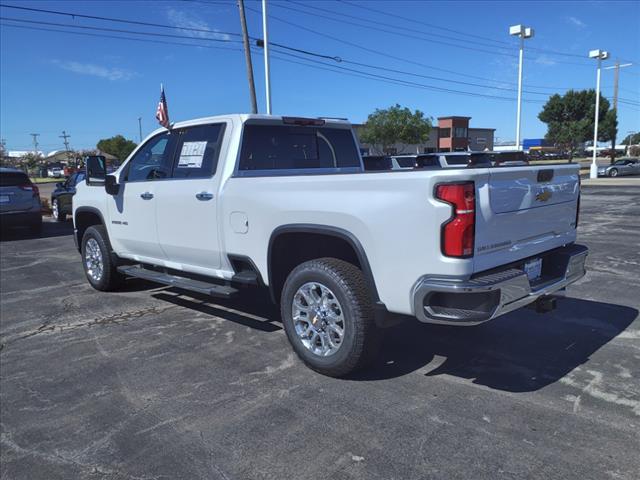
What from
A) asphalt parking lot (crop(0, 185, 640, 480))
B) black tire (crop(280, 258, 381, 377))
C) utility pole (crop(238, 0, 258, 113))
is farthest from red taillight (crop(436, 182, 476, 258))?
utility pole (crop(238, 0, 258, 113))

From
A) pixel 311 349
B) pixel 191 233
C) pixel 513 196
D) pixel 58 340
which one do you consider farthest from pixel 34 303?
pixel 513 196

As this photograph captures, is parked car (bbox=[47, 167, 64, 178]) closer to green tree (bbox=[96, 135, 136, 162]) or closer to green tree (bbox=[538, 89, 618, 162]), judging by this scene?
green tree (bbox=[96, 135, 136, 162])

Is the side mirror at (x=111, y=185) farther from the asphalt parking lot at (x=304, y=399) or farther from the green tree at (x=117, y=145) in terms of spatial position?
the green tree at (x=117, y=145)

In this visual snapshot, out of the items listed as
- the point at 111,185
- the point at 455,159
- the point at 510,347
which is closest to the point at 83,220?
the point at 111,185

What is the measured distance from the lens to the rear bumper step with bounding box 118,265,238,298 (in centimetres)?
477

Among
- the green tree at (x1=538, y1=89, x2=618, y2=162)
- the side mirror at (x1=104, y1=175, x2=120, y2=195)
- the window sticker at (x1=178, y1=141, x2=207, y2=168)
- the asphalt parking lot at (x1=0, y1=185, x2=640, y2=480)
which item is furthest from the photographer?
the green tree at (x1=538, y1=89, x2=618, y2=162)

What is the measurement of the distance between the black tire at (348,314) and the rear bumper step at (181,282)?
992mm

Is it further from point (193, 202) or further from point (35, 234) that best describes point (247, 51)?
point (193, 202)

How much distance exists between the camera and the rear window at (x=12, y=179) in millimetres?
13078

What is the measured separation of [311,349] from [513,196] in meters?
1.90

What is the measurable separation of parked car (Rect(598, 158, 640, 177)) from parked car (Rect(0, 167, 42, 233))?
3967 centimetres

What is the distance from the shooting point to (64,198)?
52.9 feet


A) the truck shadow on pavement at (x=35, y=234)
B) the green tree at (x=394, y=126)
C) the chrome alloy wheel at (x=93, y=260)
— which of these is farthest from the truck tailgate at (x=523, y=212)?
the green tree at (x=394, y=126)

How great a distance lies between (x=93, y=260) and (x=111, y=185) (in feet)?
4.83
